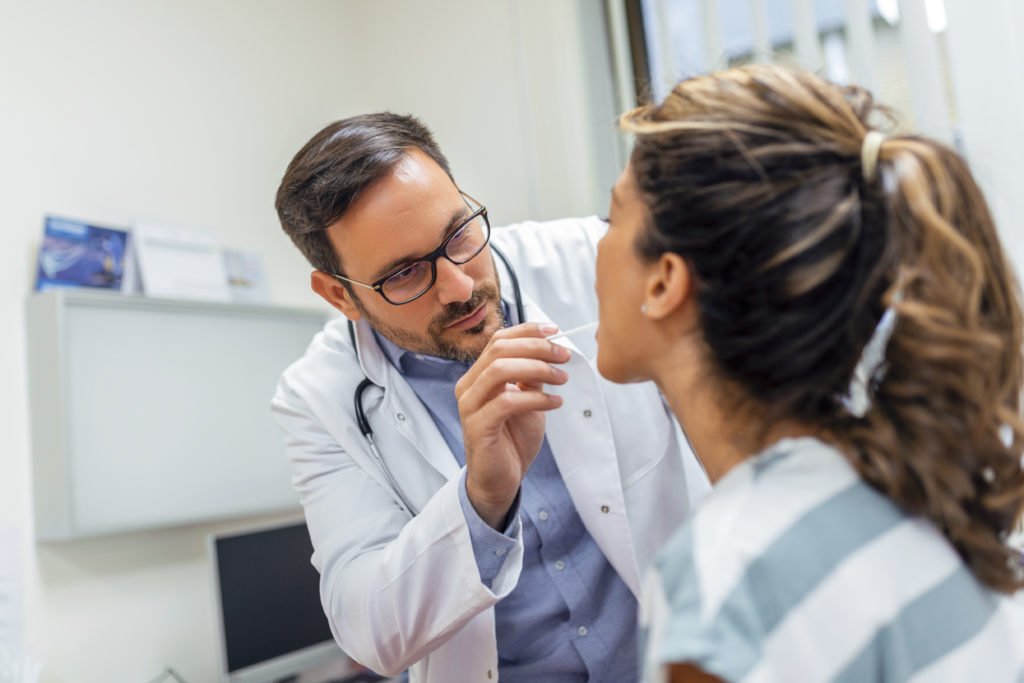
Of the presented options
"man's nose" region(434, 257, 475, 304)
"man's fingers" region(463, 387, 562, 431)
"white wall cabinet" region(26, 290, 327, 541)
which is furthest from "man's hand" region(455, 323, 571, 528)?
"white wall cabinet" region(26, 290, 327, 541)

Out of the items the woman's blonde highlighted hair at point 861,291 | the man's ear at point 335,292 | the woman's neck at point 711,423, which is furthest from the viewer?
the man's ear at point 335,292

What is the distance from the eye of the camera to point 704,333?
33.6 inches

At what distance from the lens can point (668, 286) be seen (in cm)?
87

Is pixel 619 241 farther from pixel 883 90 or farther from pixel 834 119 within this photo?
pixel 883 90

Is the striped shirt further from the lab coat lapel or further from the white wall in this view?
the white wall

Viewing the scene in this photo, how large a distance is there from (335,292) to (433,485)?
0.39 meters

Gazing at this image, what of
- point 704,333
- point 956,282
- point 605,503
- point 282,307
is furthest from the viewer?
point 282,307

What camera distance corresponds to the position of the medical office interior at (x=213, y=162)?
209 cm

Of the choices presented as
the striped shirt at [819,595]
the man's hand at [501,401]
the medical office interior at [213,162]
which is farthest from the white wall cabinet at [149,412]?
the striped shirt at [819,595]

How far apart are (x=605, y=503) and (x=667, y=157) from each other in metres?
0.65

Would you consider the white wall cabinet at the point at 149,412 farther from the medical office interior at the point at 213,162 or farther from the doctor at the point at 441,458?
the doctor at the point at 441,458

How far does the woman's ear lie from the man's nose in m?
0.50

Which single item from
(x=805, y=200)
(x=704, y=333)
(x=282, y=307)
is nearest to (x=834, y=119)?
(x=805, y=200)

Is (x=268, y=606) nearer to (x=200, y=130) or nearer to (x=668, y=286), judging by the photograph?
(x=200, y=130)
